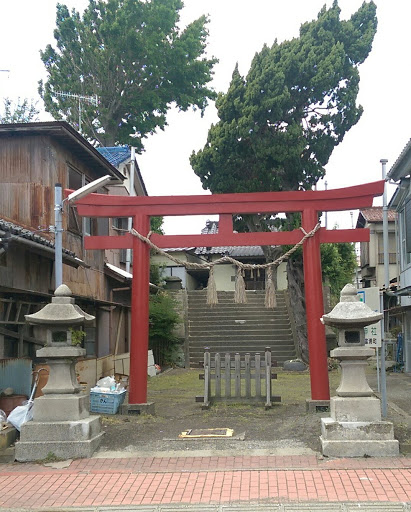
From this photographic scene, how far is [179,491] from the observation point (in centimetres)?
655

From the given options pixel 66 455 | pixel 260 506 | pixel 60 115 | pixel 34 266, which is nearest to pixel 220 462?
pixel 260 506

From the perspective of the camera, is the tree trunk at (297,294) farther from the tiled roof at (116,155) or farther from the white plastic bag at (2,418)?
the white plastic bag at (2,418)

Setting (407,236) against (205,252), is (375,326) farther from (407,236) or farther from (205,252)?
(205,252)

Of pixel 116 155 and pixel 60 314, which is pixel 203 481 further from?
pixel 116 155

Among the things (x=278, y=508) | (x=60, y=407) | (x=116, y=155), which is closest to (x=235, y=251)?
(x=116, y=155)

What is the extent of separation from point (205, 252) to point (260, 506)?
29827 millimetres

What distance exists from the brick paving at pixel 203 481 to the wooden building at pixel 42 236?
11.3 feet

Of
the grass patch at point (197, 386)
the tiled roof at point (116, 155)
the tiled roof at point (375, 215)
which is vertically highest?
the tiled roof at point (116, 155)

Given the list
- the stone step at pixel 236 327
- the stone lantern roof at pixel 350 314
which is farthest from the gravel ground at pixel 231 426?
the stone step at pixel 236 327

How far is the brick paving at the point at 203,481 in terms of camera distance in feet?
20.5

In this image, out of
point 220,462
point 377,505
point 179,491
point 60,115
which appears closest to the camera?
point 377,505

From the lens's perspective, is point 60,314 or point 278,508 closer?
point 278,508

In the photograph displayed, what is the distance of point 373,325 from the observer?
10297 mm

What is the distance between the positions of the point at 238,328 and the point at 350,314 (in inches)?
660
